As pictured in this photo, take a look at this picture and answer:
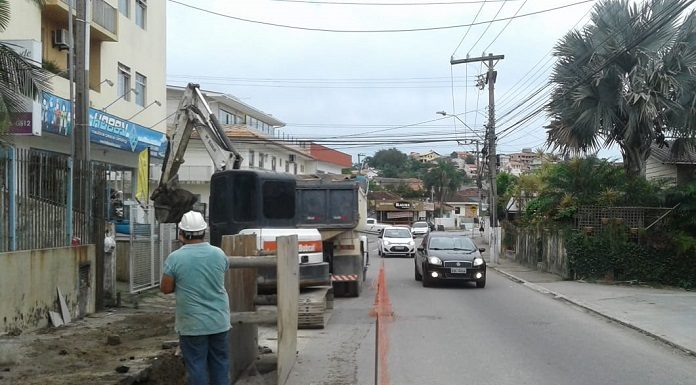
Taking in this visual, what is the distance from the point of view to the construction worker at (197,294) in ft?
18.7

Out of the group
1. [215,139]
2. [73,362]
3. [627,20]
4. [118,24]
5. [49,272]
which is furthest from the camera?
[118,24]

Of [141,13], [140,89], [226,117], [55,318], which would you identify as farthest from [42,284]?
[226,117]

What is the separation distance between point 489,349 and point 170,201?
6.70 metres

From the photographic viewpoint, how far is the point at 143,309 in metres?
Answer: 14.3

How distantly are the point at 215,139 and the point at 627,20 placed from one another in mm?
14398

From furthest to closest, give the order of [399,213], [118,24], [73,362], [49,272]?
[399,213]
[118,24]
[49,272]
[73,362]

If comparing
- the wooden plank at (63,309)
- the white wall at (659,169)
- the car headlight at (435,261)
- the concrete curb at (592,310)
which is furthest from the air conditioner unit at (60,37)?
the white wall at (659,169)

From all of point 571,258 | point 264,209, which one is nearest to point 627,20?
point 571,258

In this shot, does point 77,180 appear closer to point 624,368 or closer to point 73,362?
point 73,362

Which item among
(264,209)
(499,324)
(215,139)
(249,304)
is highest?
(215,139)

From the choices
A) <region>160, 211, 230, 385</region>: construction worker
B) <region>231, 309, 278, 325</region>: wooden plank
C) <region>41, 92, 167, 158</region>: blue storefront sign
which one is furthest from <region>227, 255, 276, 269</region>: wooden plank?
<region>41, 92, 167, 158</region>: blue storefront sign

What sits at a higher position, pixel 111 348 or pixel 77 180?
pixel 77 180

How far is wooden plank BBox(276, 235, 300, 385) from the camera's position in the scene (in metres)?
7.33

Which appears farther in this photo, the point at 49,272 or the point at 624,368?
the point at 49,272
